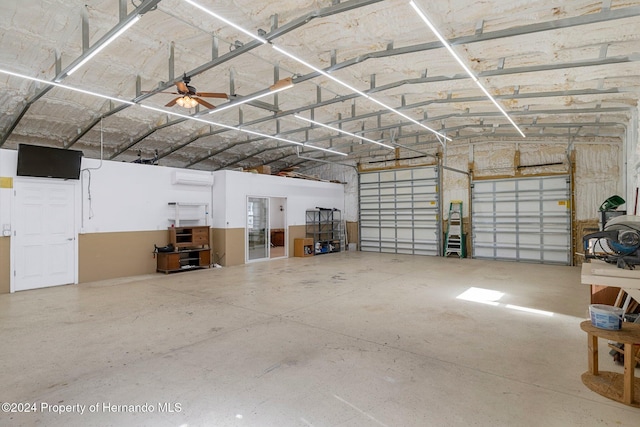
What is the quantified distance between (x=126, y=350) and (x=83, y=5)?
3520mm

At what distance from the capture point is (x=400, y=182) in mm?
11438

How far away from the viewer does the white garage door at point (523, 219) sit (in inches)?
345

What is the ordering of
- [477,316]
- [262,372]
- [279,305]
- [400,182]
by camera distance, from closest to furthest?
[262,372]
[477,316]
[279,305]
[400,182]

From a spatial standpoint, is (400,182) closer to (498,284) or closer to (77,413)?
(498,284)

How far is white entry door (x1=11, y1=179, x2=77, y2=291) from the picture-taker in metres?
5.96

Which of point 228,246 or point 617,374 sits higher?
point 228,246

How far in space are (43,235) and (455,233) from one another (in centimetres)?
997

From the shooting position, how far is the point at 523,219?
30.4 feet

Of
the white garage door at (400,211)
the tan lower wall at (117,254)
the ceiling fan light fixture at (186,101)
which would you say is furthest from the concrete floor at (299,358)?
the white garage door at (400,211)

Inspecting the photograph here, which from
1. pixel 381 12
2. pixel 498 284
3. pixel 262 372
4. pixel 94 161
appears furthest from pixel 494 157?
pixel 94 161

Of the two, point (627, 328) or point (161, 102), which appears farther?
point (161, 102)

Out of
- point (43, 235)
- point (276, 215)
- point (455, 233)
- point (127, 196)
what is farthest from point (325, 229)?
point (43, 235)

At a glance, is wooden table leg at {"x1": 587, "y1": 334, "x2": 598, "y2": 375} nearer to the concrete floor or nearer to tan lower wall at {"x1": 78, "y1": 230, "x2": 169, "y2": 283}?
the concrete floor

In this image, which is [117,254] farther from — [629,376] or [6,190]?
[629,376]
